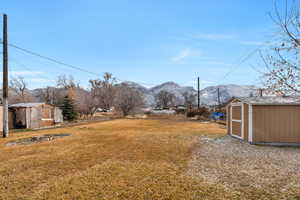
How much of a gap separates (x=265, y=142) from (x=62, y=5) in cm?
1294

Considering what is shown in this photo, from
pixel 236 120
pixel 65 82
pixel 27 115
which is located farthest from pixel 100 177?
pixel 65 82

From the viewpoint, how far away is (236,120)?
8.88 metres

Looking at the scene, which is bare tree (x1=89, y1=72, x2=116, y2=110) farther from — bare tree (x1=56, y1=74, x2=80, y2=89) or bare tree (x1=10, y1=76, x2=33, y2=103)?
bare tree (x1=10, y1=76, x2=33, y2=103)

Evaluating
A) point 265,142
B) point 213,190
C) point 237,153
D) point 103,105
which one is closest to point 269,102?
point 265,142

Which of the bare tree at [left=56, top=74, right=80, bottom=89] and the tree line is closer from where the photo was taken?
the tree line

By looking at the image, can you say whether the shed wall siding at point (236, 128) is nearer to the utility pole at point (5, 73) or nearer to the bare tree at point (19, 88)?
the utility pole at point (5, 73)

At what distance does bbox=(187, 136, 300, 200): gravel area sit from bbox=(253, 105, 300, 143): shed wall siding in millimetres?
1700

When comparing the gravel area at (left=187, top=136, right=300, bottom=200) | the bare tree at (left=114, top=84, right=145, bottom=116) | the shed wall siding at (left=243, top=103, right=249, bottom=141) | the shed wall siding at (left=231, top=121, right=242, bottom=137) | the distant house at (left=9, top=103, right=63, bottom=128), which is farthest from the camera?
the bare tree at (left=114, top=84, right=145, bottom=116)

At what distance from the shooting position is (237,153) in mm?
5742

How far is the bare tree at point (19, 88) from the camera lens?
30234 millimetres

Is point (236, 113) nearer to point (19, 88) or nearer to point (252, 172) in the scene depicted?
point (252, 172)

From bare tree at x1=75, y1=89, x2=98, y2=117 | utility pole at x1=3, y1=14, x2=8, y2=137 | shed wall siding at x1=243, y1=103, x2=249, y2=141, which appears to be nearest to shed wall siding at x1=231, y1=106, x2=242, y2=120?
shed wall siding at x1=243, y1=103, x2=249, y2=141

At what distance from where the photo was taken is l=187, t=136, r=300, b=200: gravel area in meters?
2.99

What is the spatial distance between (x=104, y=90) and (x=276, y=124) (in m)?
32.4
